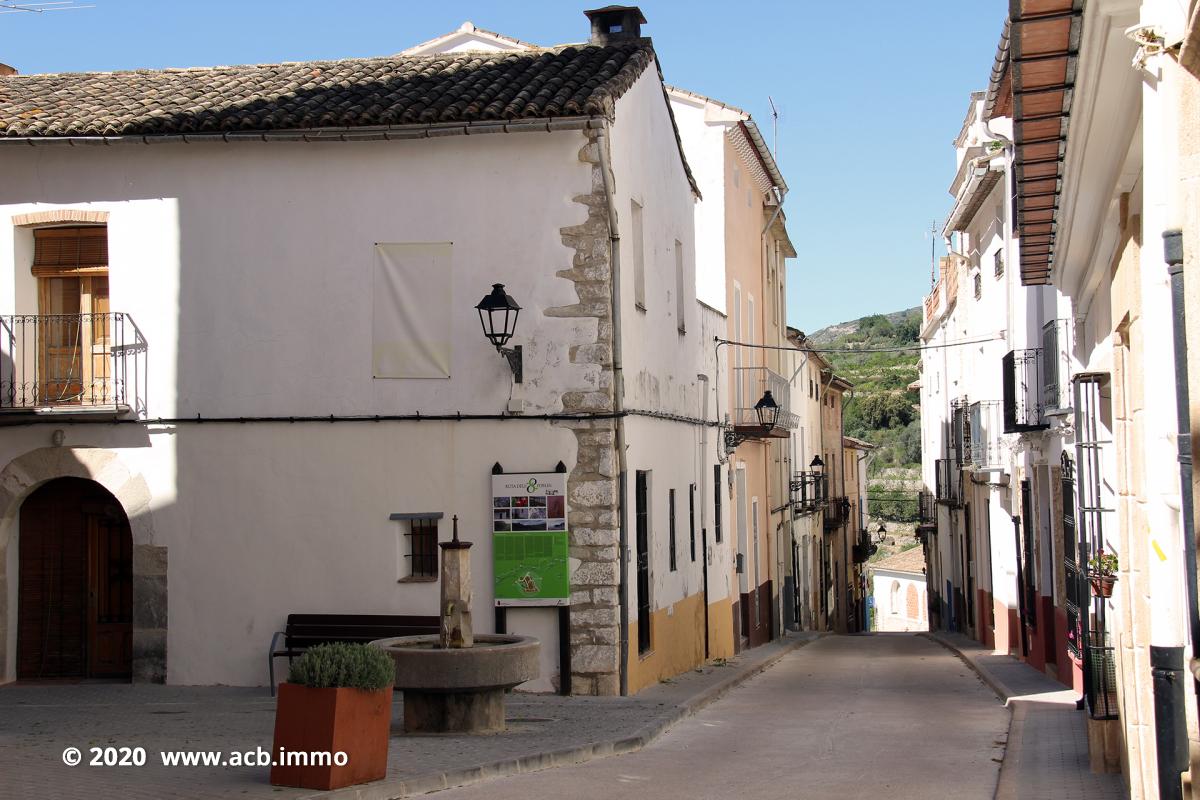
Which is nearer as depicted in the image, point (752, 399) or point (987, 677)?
point (987, 677)

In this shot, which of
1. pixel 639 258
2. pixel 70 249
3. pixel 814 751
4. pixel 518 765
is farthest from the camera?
pixel 639 258

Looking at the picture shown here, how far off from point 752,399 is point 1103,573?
15.0 m

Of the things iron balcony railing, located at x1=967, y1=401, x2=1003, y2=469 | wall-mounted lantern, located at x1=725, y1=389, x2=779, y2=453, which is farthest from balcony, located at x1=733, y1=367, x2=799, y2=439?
iron balcony railing, located at x1=967, y1=401, x2=1003, y2=469

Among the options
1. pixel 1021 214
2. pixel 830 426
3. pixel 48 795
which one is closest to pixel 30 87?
pixel 48 795

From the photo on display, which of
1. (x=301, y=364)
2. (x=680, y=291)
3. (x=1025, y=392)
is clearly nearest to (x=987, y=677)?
(x=1025, y=392)

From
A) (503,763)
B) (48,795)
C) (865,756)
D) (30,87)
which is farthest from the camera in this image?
(30,87)

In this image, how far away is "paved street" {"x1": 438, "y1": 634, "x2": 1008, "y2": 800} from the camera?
961 cm

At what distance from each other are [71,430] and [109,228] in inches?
86.7

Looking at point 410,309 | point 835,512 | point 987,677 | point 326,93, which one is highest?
point 326,93

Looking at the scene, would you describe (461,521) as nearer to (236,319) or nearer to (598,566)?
(598,566)

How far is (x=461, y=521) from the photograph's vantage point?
45.5 feet

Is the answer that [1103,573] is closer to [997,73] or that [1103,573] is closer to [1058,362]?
[1058,362]

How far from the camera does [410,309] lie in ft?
46.3

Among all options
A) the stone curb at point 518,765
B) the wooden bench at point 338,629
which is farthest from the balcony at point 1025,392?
the wooden bench at point 338,629
